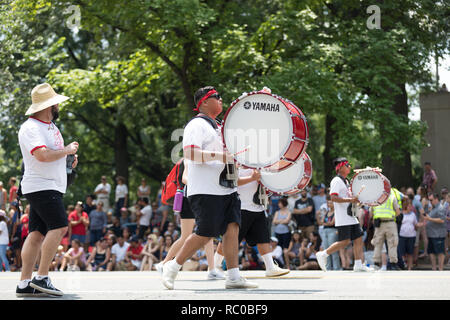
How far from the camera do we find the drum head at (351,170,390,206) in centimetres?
1338

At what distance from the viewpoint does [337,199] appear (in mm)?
13086

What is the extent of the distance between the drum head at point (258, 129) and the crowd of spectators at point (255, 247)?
8904mm

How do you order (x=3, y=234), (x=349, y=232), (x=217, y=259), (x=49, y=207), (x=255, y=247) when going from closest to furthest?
(x=49, y=207) → (x=217, y=259) → (x=349, y=232) → (x=255, y=247) → (x=3, y=234)

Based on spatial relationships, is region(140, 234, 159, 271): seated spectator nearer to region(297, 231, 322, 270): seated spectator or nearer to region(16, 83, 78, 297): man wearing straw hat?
region(297, 231, 322, 270): seated spectator

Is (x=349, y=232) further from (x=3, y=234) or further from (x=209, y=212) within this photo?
(x=3, y=234)

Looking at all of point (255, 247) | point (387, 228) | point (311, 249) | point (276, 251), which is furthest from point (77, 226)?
point (387, 228)

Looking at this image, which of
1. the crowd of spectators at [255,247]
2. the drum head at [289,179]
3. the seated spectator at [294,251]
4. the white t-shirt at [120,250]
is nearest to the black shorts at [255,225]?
the drum head at [289,179]

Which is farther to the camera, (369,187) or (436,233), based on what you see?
(436,233)

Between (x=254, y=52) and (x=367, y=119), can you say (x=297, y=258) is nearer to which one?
(x=367, y=119)

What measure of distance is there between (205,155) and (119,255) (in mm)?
12786

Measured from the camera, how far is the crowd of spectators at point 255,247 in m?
17.7

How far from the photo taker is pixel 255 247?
18641 mm

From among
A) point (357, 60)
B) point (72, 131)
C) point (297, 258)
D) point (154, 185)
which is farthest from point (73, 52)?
point (297, 258)
